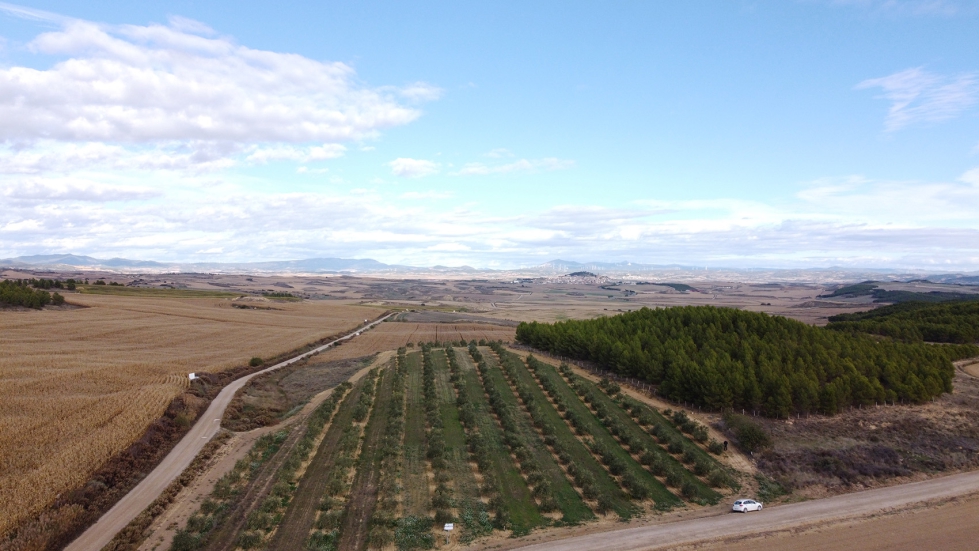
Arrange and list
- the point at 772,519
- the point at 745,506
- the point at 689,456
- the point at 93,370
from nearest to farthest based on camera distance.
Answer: the point at 772,519 → the point at 745,506 → the point at 689,456 → the point at 93,370

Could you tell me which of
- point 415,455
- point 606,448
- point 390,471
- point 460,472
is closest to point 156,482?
point 390,471

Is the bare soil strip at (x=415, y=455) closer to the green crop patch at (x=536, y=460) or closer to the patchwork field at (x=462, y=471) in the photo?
the patchwork field at (x=462, y=471)

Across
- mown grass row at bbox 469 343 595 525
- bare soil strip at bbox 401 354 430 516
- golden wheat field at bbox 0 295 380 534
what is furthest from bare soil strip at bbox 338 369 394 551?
golden wheat field at bbox 0 295 380 534

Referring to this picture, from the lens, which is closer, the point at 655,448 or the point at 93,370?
the point at 655,448

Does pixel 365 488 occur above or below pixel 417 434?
below

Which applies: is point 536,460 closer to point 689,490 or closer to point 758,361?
point 689,490
